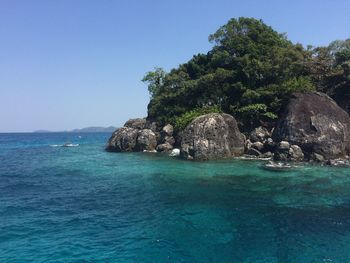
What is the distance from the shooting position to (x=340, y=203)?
72.4 ft

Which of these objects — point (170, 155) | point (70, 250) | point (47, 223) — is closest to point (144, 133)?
point (170, 155)

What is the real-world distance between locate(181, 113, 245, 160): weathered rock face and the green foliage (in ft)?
15.9

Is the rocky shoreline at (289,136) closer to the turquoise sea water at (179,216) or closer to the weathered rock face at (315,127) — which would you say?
the weathered rock face at (315,127)

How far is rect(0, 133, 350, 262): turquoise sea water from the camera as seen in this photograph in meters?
14.7

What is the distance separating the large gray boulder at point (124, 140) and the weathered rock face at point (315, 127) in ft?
77.7

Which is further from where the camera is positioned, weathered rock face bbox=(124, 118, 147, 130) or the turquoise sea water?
weathered rock face bbox=(124, 118, 147, 130)

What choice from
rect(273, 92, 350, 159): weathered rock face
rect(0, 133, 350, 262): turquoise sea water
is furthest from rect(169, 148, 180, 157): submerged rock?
rect(273, 92, 350, 159): weathered rock face

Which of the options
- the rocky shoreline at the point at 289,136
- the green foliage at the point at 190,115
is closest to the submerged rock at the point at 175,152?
the rocky shoreline at the point at 289,136

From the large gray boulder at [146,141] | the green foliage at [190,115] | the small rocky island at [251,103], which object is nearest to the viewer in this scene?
the small rocky island at [251,103]

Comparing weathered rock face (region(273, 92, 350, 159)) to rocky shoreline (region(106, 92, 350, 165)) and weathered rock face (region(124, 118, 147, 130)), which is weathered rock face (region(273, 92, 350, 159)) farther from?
weathered rock face (region(124, 118, 147, 130))

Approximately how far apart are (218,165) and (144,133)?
65.9ft

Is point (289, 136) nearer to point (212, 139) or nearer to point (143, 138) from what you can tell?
point (212, 139)

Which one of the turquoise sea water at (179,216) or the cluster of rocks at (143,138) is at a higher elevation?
the cluster of rocks at (143,138)

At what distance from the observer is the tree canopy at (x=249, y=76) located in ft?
157
